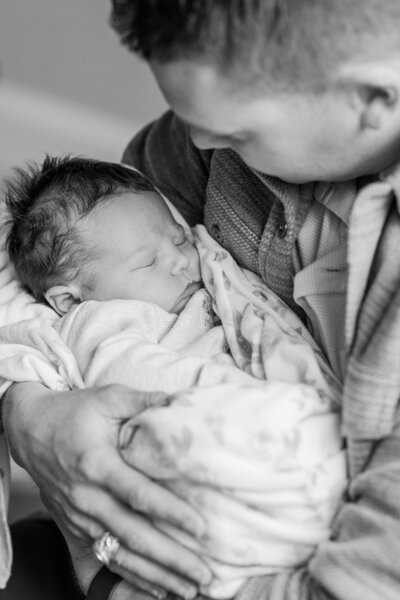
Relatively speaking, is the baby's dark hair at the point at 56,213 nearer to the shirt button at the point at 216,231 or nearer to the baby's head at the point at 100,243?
the baby's head at the point at 100,243

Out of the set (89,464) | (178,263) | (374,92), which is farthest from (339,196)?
(89,464)

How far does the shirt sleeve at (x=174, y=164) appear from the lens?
48.2 inches

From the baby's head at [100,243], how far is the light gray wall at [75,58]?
1.35 meters

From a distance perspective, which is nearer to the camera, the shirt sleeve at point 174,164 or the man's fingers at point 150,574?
the man's fingers at point 150,574

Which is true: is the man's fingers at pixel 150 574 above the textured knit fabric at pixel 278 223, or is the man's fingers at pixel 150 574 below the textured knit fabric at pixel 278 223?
below

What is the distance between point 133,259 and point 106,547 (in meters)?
0.39

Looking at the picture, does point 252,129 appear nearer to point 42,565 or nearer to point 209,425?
point 209,425

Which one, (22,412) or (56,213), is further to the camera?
(56,213)

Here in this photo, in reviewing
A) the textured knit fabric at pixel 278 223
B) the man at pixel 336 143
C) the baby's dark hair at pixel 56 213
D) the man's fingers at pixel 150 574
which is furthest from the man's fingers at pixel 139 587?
the baby's dark hair at pixel 56 213

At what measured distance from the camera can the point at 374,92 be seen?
2.43ft

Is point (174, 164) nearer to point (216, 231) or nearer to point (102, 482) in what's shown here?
point (216, 231)

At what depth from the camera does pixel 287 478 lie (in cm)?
78

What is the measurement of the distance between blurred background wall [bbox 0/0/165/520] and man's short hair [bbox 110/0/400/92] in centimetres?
174

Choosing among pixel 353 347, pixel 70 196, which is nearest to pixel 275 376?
pixel 353 347
